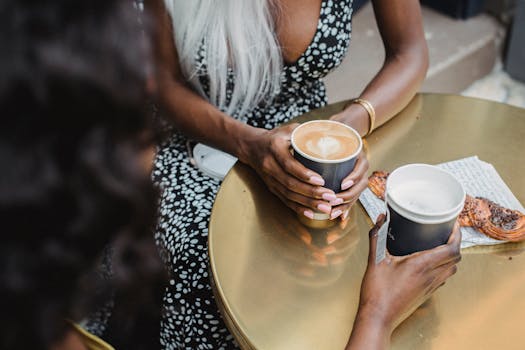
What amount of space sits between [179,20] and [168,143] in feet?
0.96

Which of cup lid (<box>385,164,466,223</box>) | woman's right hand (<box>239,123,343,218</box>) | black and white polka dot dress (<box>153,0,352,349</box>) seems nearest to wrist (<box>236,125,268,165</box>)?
woman's right hand (<box>239,123,343,218</box>)

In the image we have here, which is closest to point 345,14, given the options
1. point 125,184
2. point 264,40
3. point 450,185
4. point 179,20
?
point 264,40

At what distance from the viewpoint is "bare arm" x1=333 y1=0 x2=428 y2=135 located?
1256 mm

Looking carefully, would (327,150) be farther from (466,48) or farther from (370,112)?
(466,48)

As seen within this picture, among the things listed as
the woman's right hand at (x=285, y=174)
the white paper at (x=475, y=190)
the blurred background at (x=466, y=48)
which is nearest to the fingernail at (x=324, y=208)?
the woman's right hand at (x=285, y=174)

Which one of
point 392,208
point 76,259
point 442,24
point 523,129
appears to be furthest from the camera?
point 442,24

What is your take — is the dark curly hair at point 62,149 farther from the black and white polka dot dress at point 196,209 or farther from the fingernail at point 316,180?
the black and white polka dot dress at point 196,209

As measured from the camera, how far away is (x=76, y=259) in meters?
0.61

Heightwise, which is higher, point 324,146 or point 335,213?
point 324,146

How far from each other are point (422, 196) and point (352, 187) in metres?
0.16

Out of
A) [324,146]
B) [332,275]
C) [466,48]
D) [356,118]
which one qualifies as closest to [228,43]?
[356,118]

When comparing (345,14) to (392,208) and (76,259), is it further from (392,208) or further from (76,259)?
(76,259)

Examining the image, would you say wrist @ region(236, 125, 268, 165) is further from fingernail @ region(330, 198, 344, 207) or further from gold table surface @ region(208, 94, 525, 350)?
fingernail @ region(330, 198, 344, 207)

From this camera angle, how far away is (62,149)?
55 centimetres
